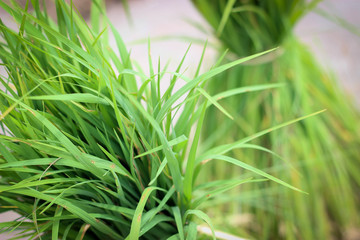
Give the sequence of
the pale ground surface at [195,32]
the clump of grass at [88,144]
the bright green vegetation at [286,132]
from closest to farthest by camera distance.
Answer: the clump of grass at [88,144] < the bright green vegetation at [286,132] < the pale ground surface at [195,32]

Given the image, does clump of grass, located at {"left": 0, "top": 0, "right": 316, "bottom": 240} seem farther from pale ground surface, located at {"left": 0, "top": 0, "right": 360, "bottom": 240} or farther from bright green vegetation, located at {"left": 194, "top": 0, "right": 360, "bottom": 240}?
pale ground surface, located at {"left": 0, "top": 0, "right": 360, "bottom": 240}

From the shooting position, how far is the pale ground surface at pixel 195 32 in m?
0.90

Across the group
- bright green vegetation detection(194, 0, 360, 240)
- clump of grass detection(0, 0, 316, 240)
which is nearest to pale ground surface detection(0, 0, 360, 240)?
bright green vegetation detection(194, 0, 360, 240)

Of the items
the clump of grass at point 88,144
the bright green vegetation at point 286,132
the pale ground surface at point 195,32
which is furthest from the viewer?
the pale ground surface at point 195,32

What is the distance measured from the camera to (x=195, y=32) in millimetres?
1036

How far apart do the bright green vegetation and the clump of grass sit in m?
0.29

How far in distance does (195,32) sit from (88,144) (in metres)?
0.82

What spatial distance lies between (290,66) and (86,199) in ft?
1.37

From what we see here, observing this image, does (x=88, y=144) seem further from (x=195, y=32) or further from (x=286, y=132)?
(x=195, y=32)

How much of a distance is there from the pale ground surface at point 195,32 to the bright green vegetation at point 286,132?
261mm

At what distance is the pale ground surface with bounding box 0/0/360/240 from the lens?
904 mm

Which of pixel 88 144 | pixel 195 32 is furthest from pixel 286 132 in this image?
pixel 195 32

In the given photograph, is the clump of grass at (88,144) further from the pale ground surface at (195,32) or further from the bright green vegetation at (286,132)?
the pale ground surface at (195,32)

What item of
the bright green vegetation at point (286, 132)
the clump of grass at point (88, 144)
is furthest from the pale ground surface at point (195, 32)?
the clump of grass at point (88, 144)
